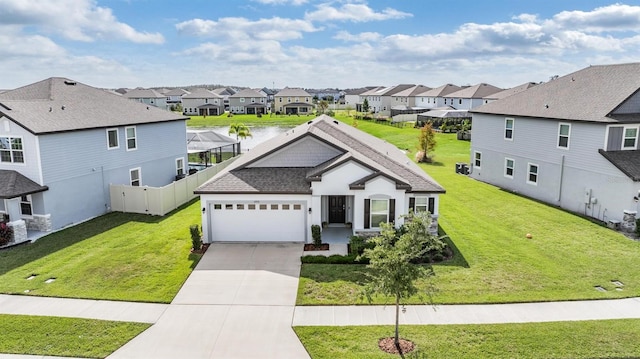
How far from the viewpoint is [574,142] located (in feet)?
79.4

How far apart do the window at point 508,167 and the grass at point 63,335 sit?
82.9ft

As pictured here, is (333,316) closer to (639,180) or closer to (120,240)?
(120,240)

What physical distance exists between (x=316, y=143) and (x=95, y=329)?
471 inches

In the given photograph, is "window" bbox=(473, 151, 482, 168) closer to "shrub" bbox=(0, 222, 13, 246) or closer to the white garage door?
the white garage door

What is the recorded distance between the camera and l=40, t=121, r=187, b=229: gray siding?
21.3m

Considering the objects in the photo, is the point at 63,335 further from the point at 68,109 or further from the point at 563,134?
the point at 563,134

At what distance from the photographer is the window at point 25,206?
21.2m

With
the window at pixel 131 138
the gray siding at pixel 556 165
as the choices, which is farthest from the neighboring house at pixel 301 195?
the gray siding at pixel 556 165

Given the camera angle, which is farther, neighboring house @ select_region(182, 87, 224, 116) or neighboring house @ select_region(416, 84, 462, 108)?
neighboring house @ select_region(182, 87, 224, 116)

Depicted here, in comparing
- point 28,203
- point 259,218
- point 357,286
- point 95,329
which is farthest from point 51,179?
point 357,286

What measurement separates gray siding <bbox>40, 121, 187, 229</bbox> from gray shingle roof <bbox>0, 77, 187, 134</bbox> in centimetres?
58

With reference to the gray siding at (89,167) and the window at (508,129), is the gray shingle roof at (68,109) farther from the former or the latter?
the window at (508,129)

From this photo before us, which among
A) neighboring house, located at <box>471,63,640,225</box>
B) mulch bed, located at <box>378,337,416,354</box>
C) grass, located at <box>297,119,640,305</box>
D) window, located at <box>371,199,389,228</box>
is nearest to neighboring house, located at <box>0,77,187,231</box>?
grass, located at <box>297,119,640,305</box>

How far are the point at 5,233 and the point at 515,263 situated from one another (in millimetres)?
21235
